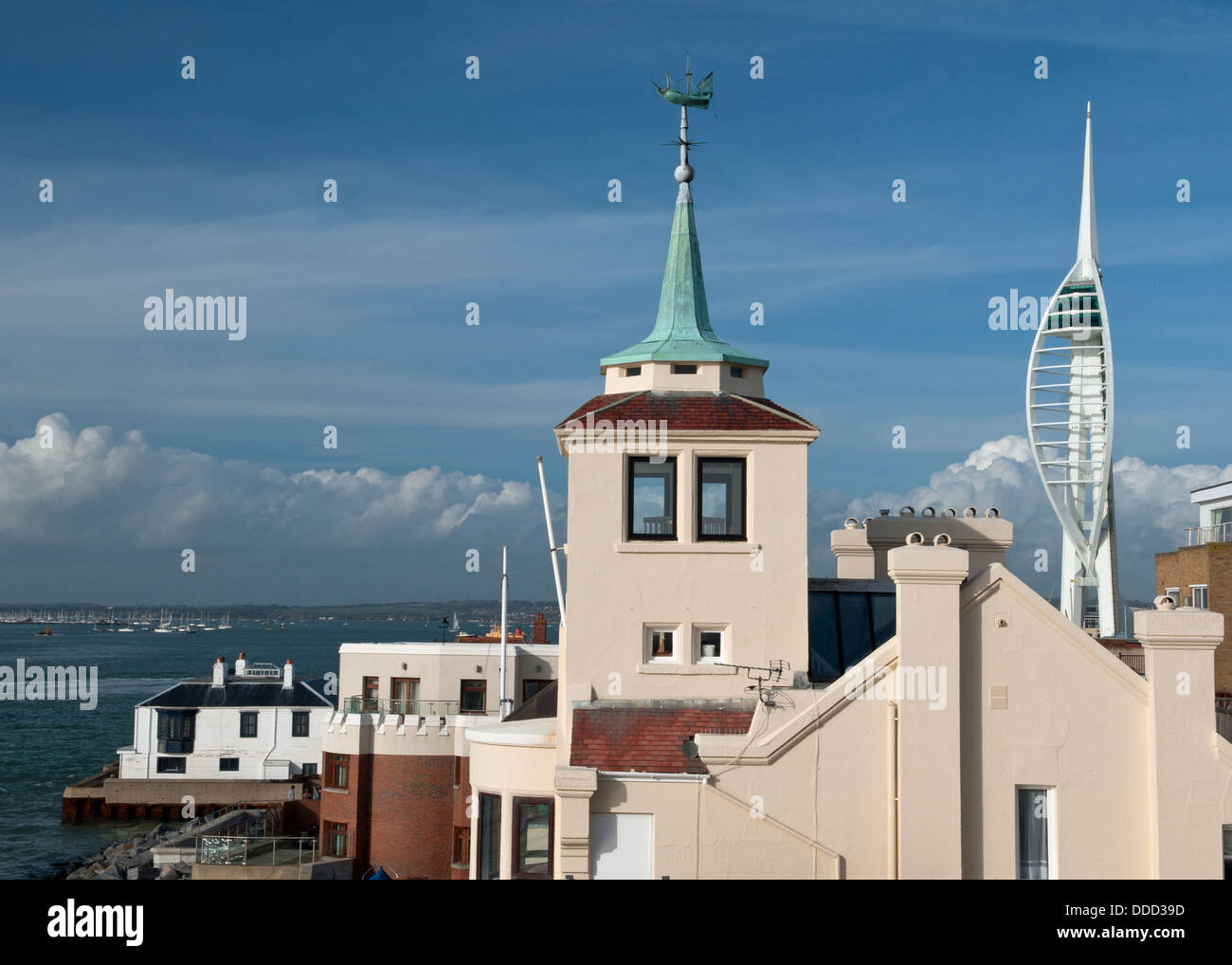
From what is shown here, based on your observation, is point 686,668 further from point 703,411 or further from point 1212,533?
point 1212,533

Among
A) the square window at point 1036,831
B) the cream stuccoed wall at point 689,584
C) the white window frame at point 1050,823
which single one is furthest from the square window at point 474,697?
the white window frame at point 1050,823

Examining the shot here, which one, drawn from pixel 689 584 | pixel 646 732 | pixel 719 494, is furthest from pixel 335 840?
pixel 719 494

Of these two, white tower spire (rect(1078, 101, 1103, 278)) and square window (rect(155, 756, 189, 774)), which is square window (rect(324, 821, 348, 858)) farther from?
white tower spire (rect(1078, 101, 1103, 278))

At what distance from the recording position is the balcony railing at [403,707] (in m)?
51.4

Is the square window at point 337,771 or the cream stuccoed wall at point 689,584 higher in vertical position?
the cream stuccoed wall at point 689,584

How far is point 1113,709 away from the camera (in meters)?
20.7

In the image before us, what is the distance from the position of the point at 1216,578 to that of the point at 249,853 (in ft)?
133

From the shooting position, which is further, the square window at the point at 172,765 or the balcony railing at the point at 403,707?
the square window at the point at 172,765

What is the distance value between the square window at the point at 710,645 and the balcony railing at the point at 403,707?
28.4 meters

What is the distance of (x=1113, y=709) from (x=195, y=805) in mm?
73797

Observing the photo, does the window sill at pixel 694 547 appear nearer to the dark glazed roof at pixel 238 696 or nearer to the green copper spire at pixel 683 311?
the green copper spire at pixel 683 311

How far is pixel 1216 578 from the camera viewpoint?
54344 mm

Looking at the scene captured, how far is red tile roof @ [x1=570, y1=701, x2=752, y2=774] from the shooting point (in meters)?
21.8
